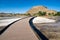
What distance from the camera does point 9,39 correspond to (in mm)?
10211

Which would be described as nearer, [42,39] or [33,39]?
[42,39]

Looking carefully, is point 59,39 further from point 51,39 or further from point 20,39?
point 20,39

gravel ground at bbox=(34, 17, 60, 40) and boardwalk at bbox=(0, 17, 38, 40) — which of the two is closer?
boardwalk at bbox=(0, 17, 38, 40)

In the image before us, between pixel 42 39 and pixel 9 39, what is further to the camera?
pixel 9 39

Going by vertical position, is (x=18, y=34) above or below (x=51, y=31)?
above

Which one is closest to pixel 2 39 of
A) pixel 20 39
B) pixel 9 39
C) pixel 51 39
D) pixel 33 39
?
pixel 9 39

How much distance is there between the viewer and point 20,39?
404 inches

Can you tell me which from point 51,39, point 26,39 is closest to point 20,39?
point 26,39

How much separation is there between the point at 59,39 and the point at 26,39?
2.15m

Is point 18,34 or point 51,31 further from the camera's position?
point 51,31

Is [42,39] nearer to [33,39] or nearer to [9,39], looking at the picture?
[33,39]

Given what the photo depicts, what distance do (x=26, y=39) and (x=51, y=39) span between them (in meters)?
1.62

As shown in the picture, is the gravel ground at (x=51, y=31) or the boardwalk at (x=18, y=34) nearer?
the boardwalk at (x=18, y=34)

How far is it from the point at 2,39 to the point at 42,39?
2496mm
